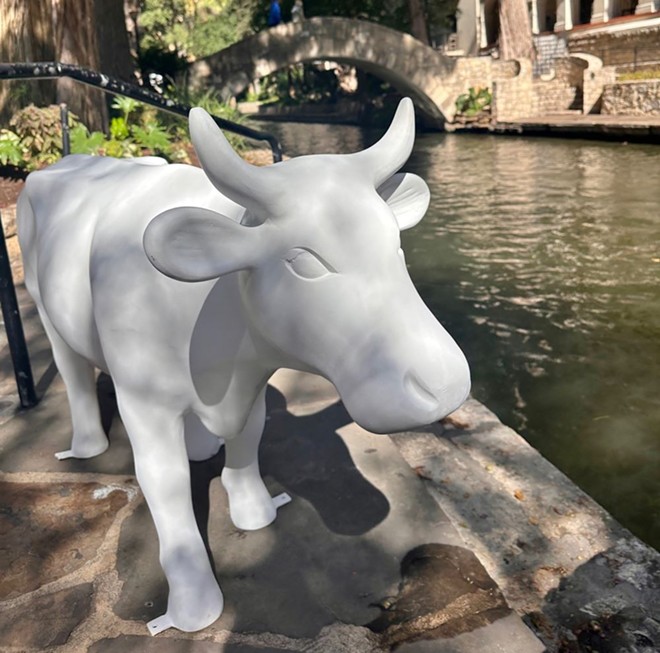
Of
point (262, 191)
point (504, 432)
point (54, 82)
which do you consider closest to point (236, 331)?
point (262, 191)

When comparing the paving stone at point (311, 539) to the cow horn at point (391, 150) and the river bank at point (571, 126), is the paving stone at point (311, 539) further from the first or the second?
the river bank at point (571, 126)

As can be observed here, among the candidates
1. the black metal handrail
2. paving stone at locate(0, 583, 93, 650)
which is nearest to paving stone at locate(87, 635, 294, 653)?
paving stone at locate(0, 583, 93, 650)

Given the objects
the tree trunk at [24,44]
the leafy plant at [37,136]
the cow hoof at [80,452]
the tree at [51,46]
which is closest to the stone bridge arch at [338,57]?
the tree trunk at [24,44]

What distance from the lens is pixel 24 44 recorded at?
10.8 meters

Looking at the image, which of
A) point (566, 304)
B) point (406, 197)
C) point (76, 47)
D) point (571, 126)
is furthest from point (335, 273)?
point (571, 126)

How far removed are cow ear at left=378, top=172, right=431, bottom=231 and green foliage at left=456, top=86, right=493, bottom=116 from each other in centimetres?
2279

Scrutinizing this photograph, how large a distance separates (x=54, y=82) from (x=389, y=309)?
11527mm

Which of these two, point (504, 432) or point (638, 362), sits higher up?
point (504, 432)

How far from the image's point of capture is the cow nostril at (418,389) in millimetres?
1632

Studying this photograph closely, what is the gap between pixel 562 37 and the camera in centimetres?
3111

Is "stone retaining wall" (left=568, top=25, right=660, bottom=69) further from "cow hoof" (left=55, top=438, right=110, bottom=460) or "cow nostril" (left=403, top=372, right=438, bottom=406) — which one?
"cow nostril" (left=403, top=372, right=438, bottom=406)

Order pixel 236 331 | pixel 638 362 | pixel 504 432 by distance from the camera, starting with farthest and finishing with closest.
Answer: pixel 638 362 → pixel 504 432 → pixel 236 331

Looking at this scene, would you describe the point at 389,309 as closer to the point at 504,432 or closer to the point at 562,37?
the point at 504,432

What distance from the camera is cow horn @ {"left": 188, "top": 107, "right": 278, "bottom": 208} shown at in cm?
155
